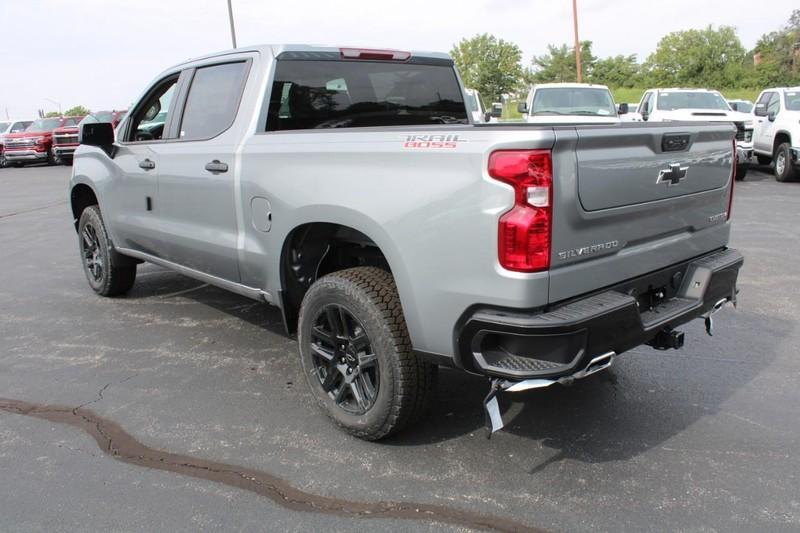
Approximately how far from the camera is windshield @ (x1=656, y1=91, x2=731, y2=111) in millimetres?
14281

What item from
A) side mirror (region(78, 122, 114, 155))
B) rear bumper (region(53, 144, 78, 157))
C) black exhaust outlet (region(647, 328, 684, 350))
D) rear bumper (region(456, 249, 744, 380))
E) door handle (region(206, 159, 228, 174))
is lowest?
rear bumper (region(53, 144, 78, 157))

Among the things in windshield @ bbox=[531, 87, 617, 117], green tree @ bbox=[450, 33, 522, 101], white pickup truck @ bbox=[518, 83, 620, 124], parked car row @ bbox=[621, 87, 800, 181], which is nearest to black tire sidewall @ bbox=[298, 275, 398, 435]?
white pickup truck @ bbox=[518, 83, 620, 124]

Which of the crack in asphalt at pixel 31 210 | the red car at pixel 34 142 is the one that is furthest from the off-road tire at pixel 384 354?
the red car at pixel 34 142

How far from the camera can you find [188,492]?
296 centimetres

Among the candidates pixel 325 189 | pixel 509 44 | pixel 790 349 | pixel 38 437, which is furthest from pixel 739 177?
pixel 509 44

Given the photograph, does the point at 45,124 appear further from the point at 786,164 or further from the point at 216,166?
the point at 216,166

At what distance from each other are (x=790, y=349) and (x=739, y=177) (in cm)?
1142

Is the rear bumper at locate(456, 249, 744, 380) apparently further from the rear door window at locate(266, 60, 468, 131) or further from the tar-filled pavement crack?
the tar-filled pavement crack

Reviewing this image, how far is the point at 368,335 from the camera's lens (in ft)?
10.3

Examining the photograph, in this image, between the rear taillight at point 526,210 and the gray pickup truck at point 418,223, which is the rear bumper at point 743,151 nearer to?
the gray pickup truck at point 418,223

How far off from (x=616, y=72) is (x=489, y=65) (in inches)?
622

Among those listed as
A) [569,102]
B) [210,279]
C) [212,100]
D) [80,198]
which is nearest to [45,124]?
[569,102]

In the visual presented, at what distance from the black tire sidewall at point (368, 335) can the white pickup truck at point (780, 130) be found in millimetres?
12529

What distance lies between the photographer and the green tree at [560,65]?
57.5m
